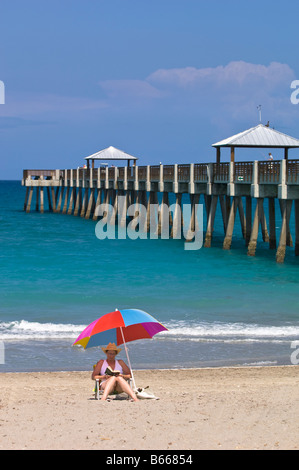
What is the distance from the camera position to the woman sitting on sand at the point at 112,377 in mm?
9296

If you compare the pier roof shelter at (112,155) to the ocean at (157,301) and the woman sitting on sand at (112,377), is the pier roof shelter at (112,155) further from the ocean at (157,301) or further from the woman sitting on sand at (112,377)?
the woman sitting on sand at (112,377)

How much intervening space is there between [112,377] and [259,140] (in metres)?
20.6

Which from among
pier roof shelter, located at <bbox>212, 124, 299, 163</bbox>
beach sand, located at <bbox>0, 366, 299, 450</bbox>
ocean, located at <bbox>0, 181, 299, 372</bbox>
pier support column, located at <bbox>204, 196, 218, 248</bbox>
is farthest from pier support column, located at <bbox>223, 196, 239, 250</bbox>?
beach sand, located at <bbox>0, 366, 299, 450</bbox>

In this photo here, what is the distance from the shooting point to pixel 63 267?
29.3 m

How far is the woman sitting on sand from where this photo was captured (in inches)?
366

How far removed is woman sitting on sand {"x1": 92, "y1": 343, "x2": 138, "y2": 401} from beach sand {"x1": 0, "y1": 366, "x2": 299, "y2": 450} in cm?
14

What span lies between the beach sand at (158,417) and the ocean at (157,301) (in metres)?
2.15

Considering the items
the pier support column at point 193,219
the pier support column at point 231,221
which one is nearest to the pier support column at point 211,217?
the pier support column at point 231,221

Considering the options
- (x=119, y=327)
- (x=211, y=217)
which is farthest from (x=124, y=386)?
(x=211, y=217)

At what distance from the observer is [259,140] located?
1126 inches

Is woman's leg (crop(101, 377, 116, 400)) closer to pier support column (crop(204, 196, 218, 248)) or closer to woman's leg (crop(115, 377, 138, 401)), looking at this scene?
woman's leg (crop(115, 377, 138, 401))

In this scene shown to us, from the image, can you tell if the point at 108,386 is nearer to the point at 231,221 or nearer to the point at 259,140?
the point at 231,221
